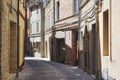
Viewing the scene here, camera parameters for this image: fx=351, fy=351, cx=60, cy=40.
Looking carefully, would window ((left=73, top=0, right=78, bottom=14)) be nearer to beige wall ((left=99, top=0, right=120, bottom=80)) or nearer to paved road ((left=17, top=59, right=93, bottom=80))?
paved road ((left=17, top=59, right=93, bottom=80))

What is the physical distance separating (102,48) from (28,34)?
39815mm

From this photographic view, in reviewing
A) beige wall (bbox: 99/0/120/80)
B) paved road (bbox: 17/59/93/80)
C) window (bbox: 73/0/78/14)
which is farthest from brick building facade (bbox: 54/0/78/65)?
beige wall (bbox: 99/0/120/80)

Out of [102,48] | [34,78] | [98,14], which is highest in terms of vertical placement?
[98,14]

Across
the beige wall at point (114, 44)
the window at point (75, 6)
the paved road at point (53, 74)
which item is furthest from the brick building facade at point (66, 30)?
the beige wall at point (114, 44)

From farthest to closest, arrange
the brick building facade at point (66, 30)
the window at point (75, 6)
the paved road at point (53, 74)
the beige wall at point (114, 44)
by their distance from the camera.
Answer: the brick building facade at point (66, 30) < the window at point (75, 6) < the paved road at point (53, 74) < the beige wall at point (114, 44)

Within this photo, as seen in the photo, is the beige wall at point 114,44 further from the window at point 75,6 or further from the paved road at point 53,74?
the window at point 75,6

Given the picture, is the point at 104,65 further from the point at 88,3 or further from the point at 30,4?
the point at 30,4

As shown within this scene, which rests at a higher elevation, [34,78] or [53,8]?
[53,8]

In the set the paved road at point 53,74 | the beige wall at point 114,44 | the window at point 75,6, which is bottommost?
the paved road at point 53,74

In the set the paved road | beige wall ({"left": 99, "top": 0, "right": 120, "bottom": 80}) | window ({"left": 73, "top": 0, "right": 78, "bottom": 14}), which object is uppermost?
window ({"left": 73, "top": 0, "right": 78, "bottom": 14})

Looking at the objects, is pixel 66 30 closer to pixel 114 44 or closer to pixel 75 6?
pixel 75 6

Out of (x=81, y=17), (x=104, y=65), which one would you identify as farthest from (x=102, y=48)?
(x=81, y=17)

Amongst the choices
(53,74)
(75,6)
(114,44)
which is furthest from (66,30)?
(114,44)

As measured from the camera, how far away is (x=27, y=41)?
54.2 m
